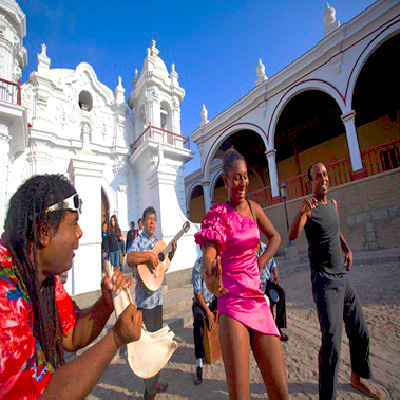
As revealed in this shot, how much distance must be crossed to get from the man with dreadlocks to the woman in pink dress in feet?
1.97

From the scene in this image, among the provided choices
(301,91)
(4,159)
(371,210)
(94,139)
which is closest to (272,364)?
(371,210)

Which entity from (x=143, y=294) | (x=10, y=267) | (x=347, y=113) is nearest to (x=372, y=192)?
(x=347, y=113)

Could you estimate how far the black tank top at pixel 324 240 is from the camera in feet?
6.54

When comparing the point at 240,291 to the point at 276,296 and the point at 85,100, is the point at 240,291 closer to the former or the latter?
the point at 276,296

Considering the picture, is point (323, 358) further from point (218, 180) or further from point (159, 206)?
point (218, 180)

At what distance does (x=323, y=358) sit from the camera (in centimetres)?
179

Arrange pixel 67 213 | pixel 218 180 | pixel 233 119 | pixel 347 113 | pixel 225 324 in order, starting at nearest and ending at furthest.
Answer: pixel 67 213
pixel 225 324
pixel 347 113
pixel 233 119
pixel 218 180

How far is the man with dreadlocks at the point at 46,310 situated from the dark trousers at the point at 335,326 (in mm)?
1608

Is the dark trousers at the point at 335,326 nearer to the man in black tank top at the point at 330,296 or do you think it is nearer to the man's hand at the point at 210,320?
the man in black tank top at the point at 330,296

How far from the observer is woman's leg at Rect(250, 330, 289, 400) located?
1331mm

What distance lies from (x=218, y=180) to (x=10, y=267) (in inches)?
670

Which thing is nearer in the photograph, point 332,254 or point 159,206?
point 332,254

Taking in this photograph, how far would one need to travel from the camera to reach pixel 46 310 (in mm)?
1034

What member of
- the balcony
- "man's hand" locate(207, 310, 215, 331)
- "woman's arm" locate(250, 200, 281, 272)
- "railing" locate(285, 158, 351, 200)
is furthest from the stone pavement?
"railing" locate(285, 158, 351, 200)
